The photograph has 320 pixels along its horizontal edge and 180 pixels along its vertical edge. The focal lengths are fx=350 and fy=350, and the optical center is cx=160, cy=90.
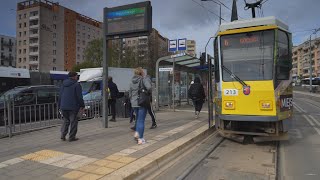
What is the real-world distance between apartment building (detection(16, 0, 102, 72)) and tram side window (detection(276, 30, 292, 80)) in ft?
302

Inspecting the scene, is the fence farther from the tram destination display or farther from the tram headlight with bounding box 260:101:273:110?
the tram headlight with bounding box 260:101:273:110

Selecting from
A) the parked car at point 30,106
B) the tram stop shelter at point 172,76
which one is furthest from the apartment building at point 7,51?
the parked car at point 30,106

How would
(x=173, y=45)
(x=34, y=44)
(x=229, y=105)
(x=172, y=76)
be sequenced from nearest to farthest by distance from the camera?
(x=229, y=105) < (x=173, y=45) < (x=172, y=76) < (x=34, y=44)

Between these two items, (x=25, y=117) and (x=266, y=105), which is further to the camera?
(x=25, y=117)

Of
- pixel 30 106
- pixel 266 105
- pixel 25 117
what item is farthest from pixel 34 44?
pixel 266 105

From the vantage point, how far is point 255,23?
941 centimetres

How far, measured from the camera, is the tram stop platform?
19.2 ft

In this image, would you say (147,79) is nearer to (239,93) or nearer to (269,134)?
(239,93)

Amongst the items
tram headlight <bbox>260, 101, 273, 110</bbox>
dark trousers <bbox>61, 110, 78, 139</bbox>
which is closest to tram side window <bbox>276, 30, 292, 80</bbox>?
tram headlight <bbox>260, 101, 273, 110</bbox>

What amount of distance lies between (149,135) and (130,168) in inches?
140

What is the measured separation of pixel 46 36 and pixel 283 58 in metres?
98.5

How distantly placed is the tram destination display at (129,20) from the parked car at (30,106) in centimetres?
318

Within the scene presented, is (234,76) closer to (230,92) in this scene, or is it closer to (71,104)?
(230,92)

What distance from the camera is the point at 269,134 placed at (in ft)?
29.2
